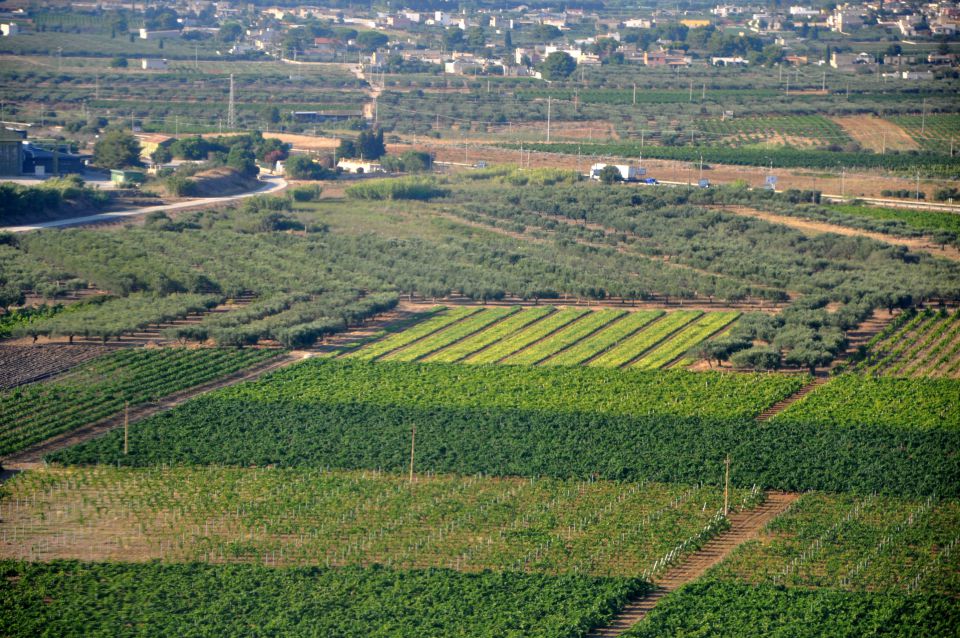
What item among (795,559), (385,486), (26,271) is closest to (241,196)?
(26,271)

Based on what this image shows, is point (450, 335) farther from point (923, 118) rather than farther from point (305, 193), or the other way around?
point (923, 118)

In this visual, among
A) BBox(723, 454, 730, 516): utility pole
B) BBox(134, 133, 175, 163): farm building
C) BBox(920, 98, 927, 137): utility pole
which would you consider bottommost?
BBox(723, 454, 730, 516): utility pole

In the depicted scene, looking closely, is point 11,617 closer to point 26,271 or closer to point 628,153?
point 26,271

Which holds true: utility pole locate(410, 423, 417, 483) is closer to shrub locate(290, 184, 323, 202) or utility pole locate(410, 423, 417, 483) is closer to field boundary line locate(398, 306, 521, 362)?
field boundary line locate(398, 306, 521, 362)

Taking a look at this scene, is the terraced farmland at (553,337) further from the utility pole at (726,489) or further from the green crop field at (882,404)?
the utility pole at (726,489)

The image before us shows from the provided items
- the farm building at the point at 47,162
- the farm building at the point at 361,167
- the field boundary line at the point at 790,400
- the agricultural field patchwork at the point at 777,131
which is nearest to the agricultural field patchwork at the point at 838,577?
the field boundary line at the point at 790,400

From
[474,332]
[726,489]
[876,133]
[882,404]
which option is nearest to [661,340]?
[474,332]

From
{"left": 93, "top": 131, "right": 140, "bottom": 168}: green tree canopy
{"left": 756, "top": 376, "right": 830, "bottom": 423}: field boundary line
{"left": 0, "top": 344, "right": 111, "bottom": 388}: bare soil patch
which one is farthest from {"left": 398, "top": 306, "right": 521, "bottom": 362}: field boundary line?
{"left": 93, "top": 131, "right": 140, "bottom": 168}: green tree canopy
